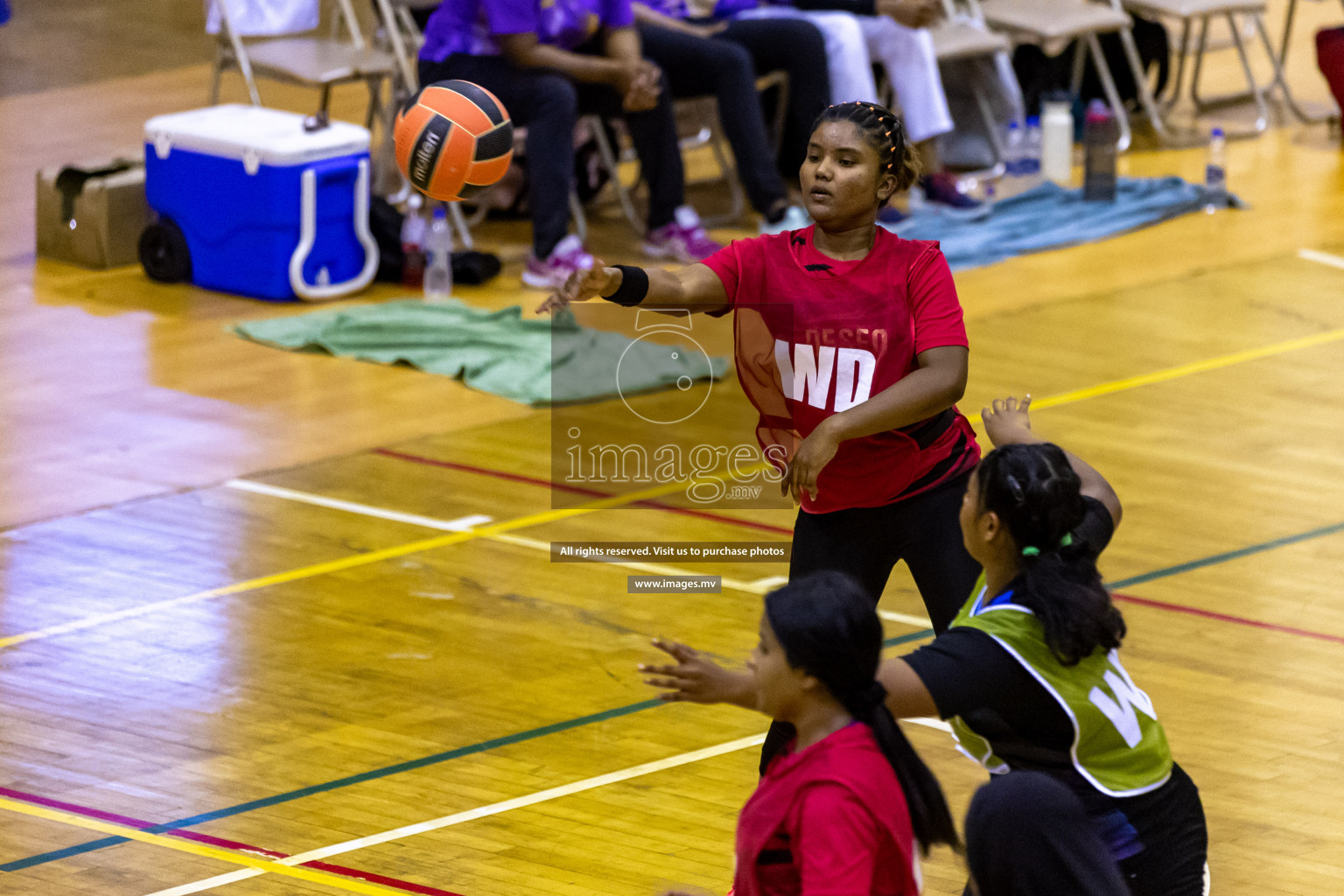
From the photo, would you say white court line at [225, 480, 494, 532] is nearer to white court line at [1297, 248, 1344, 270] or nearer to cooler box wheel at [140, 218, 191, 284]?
cooler box wheel at [140, 218, 191, 284]

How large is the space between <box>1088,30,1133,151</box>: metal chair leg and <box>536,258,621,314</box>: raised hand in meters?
7.69

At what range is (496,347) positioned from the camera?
748 cm

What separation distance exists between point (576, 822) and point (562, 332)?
12.5ft

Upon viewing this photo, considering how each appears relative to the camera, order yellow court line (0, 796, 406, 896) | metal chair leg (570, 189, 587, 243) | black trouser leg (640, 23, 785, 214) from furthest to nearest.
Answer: metal chair leg (570, 189, 587, 243), black trouser leg (640, 23, 785, 214), yellow court line (0, 796, 406, 896)

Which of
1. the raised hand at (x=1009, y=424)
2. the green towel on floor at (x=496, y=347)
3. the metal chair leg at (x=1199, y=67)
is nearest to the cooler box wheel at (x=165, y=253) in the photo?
the green towel on floor at (x=496, y=347)

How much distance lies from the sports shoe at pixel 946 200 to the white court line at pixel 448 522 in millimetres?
4474

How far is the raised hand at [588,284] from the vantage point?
3.40 meters

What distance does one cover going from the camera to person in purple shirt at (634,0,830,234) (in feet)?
28.8

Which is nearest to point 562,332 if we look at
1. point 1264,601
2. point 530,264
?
point 530,264

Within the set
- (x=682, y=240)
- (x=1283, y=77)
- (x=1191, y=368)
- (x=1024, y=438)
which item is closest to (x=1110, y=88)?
(x=1283, y=77)

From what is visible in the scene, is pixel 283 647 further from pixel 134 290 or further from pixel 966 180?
pixel 966 180

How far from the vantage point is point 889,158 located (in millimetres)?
3520

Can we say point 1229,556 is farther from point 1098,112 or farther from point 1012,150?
point 1012,150

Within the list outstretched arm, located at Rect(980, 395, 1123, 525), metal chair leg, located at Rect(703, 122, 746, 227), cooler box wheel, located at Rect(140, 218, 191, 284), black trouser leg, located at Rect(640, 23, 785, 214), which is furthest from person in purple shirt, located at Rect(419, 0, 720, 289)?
outstretched arm, located at Rect(980, 395, 1123, 525)
